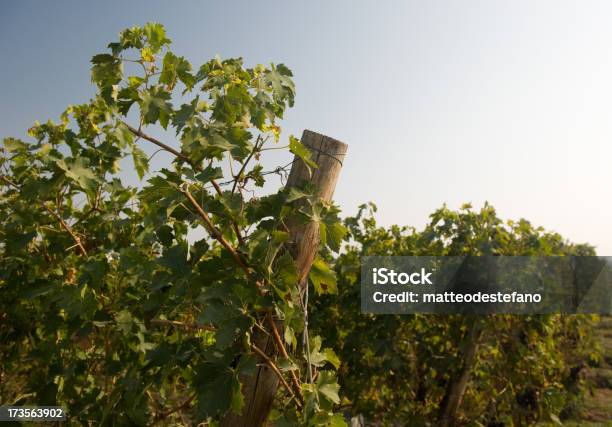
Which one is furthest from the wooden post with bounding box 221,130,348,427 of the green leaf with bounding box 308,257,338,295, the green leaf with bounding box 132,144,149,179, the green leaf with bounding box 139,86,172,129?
the green leaf with bounding box 132,144,149,179

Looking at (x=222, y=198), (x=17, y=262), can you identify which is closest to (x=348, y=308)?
(x=17, y=262)

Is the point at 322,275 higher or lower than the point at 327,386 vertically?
higher

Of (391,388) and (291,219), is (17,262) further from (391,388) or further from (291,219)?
(391,388)

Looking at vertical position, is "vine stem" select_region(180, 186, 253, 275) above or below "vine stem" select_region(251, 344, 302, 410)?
above

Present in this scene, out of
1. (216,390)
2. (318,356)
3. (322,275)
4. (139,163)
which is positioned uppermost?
(139,163)

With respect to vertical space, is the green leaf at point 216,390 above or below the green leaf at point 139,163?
below

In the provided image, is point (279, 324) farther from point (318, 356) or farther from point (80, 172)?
point (80, 172)

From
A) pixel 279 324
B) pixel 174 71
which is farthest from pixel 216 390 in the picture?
pixel 174 71

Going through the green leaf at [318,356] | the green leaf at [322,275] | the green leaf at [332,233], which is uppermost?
the green leaf at [332,233]

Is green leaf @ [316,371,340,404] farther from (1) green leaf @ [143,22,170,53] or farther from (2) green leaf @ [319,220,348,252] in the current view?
(1) green leaf @ [143,22,170,53]

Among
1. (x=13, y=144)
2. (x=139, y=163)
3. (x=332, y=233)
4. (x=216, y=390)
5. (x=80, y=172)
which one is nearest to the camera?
(x=216, y=390)

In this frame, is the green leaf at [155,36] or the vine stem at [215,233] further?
the green leaf at [155,36]

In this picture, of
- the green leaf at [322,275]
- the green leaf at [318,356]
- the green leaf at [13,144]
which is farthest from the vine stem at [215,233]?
the green leaf at [13,144]

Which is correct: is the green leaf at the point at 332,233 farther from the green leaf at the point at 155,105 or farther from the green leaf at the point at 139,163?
the green leaf at the point at 139,163
